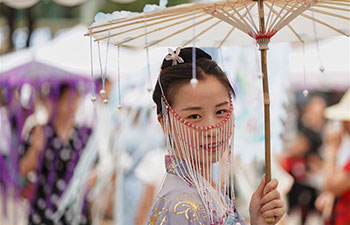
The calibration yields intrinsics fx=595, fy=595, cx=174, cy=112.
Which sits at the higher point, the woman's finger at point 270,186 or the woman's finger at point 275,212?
the woman's finger at point 270,186

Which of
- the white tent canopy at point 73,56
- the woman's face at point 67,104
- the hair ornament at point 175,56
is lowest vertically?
→ the woman's face at point 67,104

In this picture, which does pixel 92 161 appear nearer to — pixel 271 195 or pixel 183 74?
pixel 183 74

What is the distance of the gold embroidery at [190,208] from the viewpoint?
1859 millimetres

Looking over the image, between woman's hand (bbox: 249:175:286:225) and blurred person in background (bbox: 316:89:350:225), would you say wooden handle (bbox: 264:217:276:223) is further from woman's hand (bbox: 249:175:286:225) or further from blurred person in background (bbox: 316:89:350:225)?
blurred person in background (bbox: 316:89:350:225)

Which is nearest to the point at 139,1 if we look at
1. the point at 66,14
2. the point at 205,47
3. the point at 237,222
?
the point at 66,14

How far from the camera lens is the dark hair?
2092 millimetres

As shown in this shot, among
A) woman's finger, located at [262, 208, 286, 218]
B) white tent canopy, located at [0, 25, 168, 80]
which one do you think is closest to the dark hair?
woman's finger, located at [262, 208, 286, 218]

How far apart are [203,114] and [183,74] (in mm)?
172

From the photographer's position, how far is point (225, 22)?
224 centimetres

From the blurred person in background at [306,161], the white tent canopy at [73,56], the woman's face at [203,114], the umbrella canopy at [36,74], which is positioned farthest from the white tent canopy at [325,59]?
the woman's face at [203,114]

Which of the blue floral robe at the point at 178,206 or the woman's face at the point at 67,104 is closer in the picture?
the blue floral robe at the point at 178,206

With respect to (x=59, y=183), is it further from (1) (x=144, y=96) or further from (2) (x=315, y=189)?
(2) (x=315, y=189)

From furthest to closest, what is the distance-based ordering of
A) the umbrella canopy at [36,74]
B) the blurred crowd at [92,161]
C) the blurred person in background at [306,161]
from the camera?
1. the blurred person in background at [306,161]
2. the umbrella canopy at [36,74]
3. the blurred crowd at [92,161]

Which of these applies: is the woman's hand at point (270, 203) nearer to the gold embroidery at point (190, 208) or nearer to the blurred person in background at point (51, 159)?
the gold embroidery at point (190, 208)
